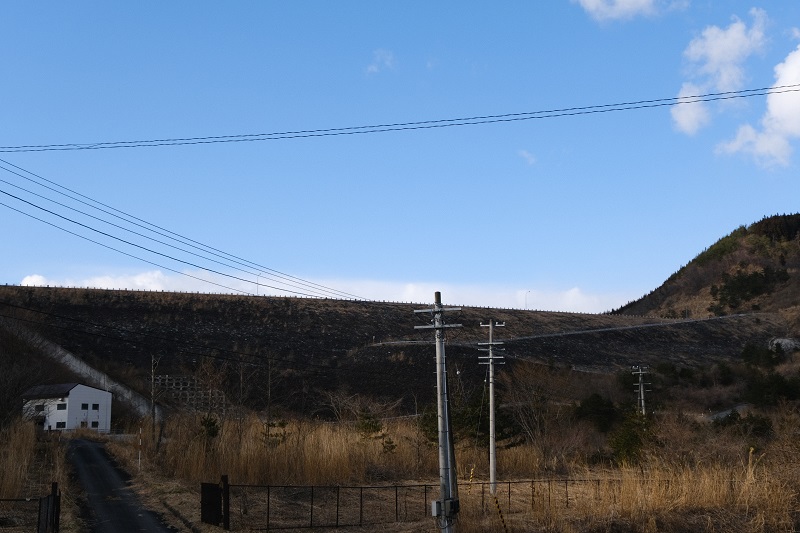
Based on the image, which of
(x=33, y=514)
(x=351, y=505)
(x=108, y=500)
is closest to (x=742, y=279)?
(x=351, y=505)

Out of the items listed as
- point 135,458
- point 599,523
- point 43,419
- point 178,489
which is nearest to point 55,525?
point 178,489

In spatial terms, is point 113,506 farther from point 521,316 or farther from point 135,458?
point 521,316

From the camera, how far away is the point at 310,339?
79.4 m

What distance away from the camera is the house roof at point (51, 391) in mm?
60000

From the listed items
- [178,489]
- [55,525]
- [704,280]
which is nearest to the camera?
[55,525]

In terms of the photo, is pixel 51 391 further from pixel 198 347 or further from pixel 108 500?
pixel 108 500

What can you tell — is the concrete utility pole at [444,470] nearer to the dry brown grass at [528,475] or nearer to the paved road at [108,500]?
the dry brown grass at [528,475]

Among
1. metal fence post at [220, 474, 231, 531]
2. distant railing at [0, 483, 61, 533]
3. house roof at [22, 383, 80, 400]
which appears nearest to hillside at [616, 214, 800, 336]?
house roof at [22, 383, 80, 400]

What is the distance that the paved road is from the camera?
21.0 meters

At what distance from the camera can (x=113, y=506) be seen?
2450 centimetres

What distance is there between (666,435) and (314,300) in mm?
66153

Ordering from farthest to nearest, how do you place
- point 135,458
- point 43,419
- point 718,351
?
point 718,351
point 43,419
point 135,458

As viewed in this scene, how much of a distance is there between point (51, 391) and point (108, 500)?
39.1m

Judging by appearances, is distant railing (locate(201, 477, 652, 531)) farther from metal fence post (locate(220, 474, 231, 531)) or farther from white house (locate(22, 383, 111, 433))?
white house (locate(22, 383, 111, 433))
